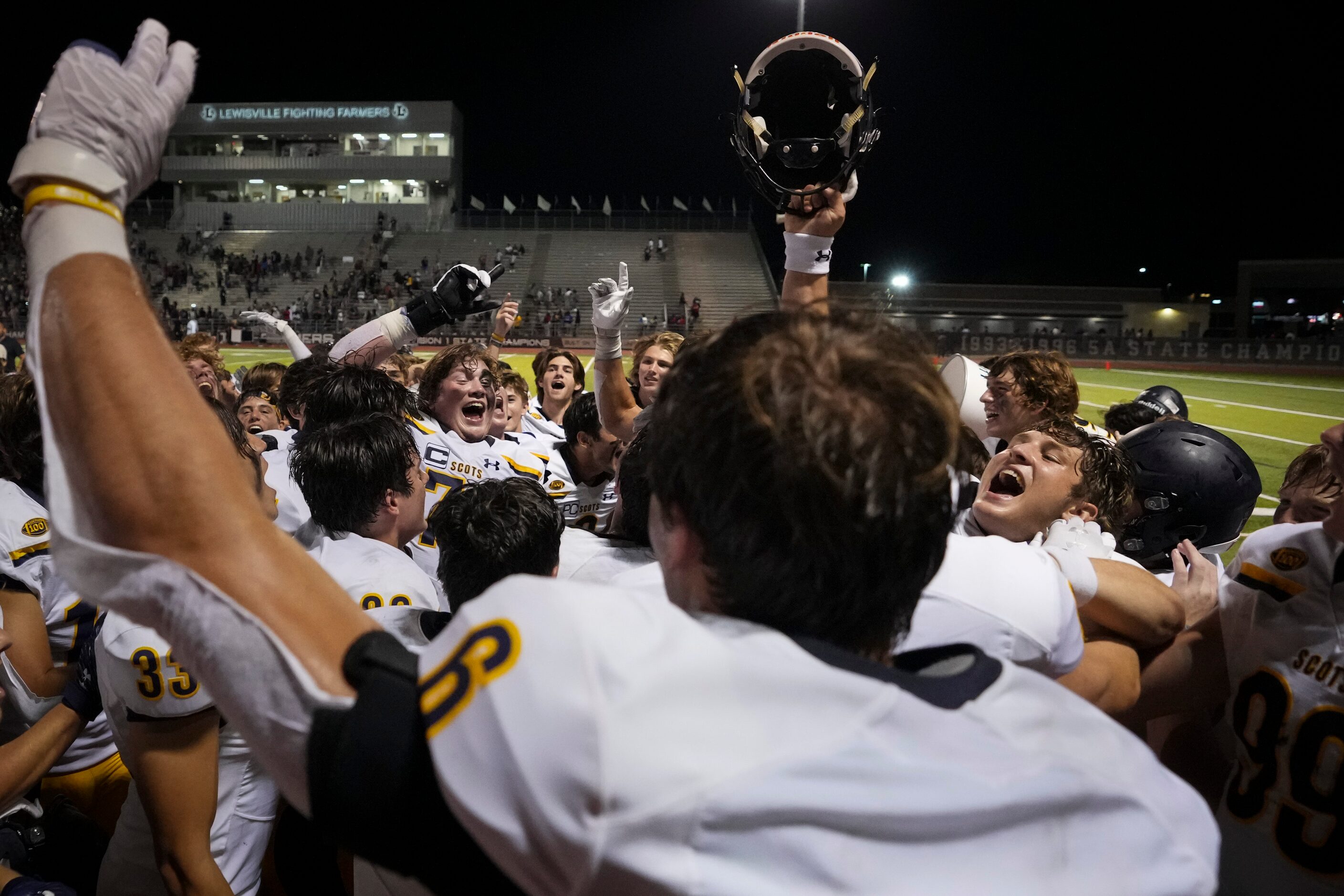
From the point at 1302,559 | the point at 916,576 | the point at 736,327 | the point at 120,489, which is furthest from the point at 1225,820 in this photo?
the point at 120,489

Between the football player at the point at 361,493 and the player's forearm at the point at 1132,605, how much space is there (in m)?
1.73

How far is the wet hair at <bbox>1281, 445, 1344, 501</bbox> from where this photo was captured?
304 cm

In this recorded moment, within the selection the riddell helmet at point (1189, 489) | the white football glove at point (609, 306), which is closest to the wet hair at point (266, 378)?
the white football glove at point (609, 306)

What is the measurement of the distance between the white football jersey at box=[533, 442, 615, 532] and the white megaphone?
6.19 ft

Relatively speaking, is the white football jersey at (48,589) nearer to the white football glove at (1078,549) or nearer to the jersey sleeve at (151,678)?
the jersey sleeve at (151,678)

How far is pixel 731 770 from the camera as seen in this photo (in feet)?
2.64

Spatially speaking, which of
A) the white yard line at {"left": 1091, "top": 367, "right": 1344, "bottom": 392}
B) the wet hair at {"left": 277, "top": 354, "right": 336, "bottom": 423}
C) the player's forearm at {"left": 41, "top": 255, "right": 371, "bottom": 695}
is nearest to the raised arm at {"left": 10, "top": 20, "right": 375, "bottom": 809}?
the player's forearm at {"left": 41, "top": 255, "right": 371, "bottom": 695}

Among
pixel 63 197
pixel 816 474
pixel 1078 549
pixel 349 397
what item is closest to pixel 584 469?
pixel 349 397

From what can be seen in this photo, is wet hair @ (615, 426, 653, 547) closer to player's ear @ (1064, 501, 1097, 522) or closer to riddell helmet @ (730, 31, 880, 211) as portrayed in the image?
riddell helmet @ (730, 31, 880, 211)

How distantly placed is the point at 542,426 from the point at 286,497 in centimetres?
295

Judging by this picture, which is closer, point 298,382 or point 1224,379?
point 298,382

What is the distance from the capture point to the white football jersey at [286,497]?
3482 mm

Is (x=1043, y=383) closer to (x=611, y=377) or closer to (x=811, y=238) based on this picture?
(x=811, y=238)

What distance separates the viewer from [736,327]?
105cm
